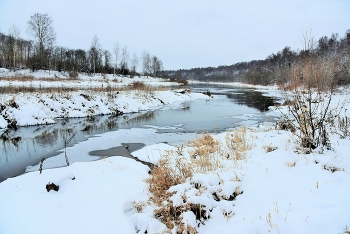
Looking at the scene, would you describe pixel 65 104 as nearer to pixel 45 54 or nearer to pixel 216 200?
pixel 216 200

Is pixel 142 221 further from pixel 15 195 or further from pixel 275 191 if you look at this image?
pixel 15 195

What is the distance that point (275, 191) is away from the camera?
3020mm

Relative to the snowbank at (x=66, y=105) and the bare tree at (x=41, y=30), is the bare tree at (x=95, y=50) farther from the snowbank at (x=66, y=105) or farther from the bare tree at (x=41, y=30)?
the snowbank at (x=66, y=105)

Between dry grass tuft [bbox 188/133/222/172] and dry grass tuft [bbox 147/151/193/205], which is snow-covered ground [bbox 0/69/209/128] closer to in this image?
dry grass tuft [bbox 188/133/222/172]

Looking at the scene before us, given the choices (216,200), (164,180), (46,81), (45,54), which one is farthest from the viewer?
(45,54)

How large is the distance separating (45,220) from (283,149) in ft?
15.2

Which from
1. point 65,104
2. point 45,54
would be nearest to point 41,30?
point 45,54

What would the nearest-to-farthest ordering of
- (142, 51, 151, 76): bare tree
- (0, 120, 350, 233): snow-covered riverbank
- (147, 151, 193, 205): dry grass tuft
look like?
(0, 120, 350, 233): snow-covered riverbank < (147, 151, 193, 205): dry grass tuft < (142, 51, 151, 76): bare tree

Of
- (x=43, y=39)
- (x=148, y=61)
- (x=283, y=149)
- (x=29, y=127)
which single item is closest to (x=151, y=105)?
(x=29, y=127)

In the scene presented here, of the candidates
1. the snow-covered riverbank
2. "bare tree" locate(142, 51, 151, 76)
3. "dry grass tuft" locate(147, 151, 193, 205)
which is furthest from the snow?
"bare tree" locate(142, 51, 151, 76)

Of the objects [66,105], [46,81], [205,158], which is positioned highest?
[46,81]

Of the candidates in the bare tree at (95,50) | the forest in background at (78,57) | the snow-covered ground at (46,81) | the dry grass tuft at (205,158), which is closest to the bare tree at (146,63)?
the forest in background at (78,57)

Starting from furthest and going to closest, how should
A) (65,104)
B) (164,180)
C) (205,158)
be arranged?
(65,104)
(205,158)
(164,180)

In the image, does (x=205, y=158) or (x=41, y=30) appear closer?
(x=205, y=158)
